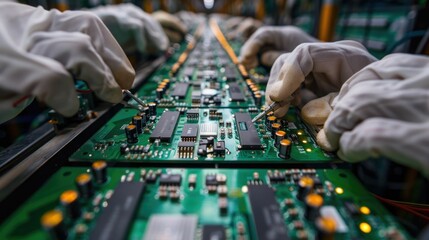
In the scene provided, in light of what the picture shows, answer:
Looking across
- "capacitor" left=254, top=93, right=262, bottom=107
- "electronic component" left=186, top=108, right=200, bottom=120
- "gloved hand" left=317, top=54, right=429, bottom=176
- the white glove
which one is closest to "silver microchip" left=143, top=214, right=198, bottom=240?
"gloved hand" left=317, top=54, right=429, bottom=176

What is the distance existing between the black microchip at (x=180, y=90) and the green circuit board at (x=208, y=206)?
114 cm

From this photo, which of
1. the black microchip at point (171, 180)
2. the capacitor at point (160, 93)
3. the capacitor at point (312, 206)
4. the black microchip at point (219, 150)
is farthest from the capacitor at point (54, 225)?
the capacitor at point (160, 93)

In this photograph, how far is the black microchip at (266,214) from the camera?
90 cm

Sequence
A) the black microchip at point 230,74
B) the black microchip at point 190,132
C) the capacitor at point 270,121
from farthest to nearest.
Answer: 1. the black microchip at point 230,74
2. the capacitor at point 270,121
3. the black microchip at point 190,132

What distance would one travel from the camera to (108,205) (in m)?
1.03

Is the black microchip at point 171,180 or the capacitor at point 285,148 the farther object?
the capacitor at point 285,148

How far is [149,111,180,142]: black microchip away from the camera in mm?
1572

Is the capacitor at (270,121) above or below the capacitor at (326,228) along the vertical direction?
below

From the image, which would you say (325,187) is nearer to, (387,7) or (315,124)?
(315,124)

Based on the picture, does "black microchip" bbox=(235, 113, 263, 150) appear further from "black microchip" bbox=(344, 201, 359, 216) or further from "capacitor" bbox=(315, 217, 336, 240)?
"capacitor" bbox=(315, 217, 336, 240)

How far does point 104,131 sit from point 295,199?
4.46ft

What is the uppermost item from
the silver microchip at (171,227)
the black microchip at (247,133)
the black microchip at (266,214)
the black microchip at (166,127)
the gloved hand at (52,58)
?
the gloved hand at (52,58)

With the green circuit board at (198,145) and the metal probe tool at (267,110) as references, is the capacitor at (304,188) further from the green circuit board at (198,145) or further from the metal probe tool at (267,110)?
the metal probe tool at (267,110)

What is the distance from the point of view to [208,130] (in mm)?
1701
